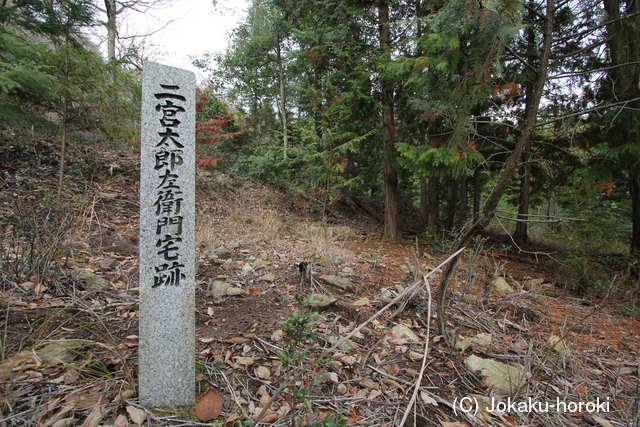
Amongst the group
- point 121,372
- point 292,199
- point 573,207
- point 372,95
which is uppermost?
point 372,95

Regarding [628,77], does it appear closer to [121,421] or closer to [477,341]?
[477,341]

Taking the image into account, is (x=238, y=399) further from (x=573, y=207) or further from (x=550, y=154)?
(x=550, y=154)

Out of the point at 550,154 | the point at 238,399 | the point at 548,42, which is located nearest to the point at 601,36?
the point at 550,154

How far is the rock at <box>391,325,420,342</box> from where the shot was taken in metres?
2.72

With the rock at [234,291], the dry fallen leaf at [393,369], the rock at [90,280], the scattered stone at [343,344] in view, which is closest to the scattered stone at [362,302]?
the scattered stone at [343,344]

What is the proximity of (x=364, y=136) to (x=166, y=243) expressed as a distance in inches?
251

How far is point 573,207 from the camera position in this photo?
4.59 meters

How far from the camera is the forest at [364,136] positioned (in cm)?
261

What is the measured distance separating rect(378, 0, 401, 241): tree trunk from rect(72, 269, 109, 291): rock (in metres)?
6.27

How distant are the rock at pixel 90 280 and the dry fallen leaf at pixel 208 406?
69.5 inches

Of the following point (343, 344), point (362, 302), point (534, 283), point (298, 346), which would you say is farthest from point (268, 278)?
point (534, 283)

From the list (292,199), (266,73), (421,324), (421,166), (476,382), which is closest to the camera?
(476,382)

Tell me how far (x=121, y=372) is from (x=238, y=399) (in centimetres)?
78

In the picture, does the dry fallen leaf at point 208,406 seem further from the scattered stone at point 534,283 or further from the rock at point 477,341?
the scattered stone at point 534,283
